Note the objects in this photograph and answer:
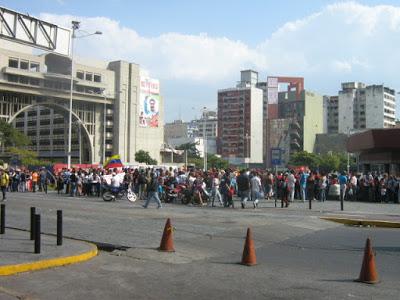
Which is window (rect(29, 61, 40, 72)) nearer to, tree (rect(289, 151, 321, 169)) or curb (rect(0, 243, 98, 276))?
tree (rect(289, 151, 321, 169))

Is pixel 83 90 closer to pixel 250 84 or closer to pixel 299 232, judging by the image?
pixel 250 84

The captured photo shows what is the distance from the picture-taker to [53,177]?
1622 inches

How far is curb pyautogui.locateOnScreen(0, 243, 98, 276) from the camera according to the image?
28.0 ft

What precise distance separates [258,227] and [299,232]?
1264mm

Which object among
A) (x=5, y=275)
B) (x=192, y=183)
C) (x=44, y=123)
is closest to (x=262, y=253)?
(x=5, y=275)

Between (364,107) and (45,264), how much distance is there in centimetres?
16969

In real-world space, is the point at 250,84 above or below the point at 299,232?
above

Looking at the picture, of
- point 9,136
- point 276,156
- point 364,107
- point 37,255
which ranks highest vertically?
point 364,107

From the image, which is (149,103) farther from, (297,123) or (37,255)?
(37,255)

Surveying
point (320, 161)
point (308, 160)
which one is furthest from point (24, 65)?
point (320, 161)

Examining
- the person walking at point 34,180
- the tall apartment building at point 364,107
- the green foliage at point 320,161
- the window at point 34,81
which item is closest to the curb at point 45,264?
the person walking at point 34,180

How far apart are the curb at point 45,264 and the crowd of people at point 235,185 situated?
1361 centimetres

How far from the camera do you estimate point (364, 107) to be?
169 metres

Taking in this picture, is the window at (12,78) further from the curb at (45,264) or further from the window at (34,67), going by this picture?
the curb at (45,264)
